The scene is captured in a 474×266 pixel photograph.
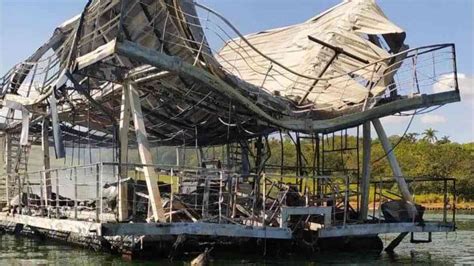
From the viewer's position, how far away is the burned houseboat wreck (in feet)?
51.1

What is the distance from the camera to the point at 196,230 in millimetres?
14977

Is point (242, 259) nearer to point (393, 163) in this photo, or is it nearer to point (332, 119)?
point (332, 119)

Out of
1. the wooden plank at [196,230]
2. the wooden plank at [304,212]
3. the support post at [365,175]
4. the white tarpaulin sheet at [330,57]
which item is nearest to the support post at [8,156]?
the white tarpaulin sheet at [330,57]

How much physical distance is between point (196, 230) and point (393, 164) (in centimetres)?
773

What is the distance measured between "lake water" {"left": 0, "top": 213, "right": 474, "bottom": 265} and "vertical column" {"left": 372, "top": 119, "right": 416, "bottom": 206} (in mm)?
1845

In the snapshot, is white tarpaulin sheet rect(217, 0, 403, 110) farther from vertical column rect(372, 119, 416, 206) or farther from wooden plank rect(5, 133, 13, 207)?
wooden plank rect(5, 133, 13, 207)

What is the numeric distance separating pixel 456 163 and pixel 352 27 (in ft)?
149

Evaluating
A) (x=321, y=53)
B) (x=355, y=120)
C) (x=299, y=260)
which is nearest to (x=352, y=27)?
(x=321, y=53)

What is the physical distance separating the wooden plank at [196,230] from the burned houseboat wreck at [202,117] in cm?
→ 3

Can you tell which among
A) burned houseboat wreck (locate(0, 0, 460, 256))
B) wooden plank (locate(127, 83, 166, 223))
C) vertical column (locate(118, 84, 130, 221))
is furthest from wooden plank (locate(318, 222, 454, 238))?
vertical column (locate(118, 84, 130, 221))

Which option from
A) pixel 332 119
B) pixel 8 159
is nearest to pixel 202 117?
pixel 332 119

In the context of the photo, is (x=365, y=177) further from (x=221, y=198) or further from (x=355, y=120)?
(x=221, y=198)

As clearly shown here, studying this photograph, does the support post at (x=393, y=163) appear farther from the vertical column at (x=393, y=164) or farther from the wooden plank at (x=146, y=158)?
the wooden plank at (x=146, y=158)

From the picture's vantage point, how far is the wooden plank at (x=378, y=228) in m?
17.1
